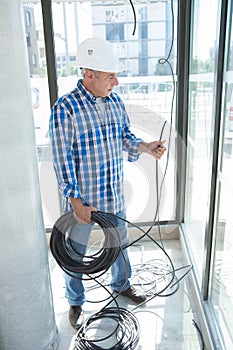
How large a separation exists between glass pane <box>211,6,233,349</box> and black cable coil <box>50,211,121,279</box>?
549mm

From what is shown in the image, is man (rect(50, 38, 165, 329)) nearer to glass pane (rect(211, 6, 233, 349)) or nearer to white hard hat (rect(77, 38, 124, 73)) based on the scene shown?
white hard hat (rect(77, 38, 124, 73))

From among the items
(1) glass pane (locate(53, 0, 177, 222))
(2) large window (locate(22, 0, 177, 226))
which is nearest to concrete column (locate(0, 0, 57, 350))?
(2) large window (locate(22, 0, 177, 226))

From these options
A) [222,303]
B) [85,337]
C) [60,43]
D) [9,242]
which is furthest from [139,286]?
[60,43]

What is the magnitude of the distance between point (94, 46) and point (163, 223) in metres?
1.69

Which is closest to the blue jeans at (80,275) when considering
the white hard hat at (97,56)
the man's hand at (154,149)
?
the man's hand at (154,149)

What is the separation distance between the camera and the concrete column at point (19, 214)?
1.27 m

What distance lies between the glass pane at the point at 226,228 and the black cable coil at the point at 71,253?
0.55 metres

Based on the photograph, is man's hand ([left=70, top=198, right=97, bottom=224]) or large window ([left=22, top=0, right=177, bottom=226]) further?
large window ([left=22, top=0, right=177, bottom=226])

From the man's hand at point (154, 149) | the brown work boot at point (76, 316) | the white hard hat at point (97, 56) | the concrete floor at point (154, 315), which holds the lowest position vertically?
the concrete floor at point (154, 315)

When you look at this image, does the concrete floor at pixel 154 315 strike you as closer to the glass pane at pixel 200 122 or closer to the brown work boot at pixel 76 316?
the brown work boot at pixel 76 316

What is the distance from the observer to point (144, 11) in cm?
227

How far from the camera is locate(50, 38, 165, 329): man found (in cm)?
158

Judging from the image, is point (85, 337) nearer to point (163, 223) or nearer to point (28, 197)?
point (28, 197)

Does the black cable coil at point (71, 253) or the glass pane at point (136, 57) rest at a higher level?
the glass pane at point (136, 57)
